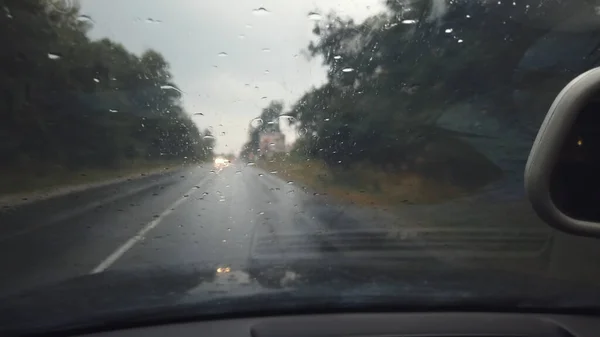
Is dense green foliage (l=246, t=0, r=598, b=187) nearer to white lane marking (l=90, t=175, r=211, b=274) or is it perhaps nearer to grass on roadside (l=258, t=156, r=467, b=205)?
grass on roadside (l=258, t=156, r=467, b=205)

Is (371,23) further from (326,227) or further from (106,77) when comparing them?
(106,77)

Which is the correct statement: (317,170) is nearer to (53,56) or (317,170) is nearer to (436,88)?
(436,88)

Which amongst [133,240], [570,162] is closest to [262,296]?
[570,162]

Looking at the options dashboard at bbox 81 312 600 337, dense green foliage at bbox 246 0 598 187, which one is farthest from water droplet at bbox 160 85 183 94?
dashboard at bbox 81 312 600 337

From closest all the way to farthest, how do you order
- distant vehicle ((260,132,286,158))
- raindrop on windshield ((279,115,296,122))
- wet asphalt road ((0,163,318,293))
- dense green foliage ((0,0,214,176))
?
1. wet asphalt road ((0,163,318,293))
2. raindrop on windshield ((279,115,296,122))
3. distant vehicle ((260,132,286,158))
4. dense green foliage ((0,0,214,176))

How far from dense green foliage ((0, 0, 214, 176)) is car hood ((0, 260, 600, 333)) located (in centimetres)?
1031

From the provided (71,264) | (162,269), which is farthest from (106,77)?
(162,269)

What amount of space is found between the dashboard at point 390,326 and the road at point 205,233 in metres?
1.69

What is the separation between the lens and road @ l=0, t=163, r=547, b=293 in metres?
7.86

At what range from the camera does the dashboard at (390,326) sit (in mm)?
3770

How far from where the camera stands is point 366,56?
13.1 meters

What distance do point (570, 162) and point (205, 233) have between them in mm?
7592

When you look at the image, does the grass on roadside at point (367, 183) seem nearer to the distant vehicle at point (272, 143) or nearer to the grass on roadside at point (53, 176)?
the distant vehicle at point (272, 143)

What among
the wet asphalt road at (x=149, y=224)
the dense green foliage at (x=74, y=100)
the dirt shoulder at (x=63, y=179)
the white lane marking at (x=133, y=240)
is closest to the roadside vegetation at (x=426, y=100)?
the wet asphalt road at (x=149, y=224)
